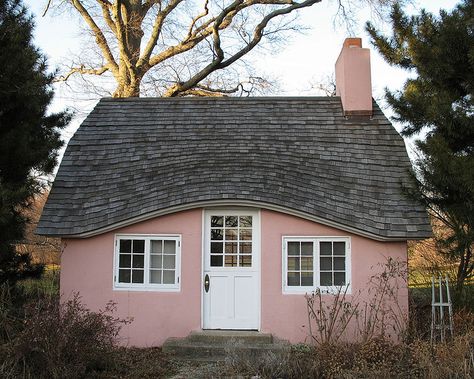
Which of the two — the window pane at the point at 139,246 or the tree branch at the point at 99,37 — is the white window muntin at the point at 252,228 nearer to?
the window pane at the point at 139,246

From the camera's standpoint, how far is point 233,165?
11.1 meters

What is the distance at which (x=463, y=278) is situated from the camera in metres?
11.6

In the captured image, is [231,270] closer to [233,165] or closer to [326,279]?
[326,279]

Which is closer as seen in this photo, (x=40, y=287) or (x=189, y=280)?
(x=189, y=280)

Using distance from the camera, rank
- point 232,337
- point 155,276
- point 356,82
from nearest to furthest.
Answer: point 232,337 → point 155,276 → point 356,82

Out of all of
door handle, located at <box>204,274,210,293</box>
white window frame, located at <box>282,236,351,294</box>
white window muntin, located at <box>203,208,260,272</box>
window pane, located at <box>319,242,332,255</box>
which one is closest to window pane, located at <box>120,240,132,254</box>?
white window muntin, located at <box>203,208,260,272</box>

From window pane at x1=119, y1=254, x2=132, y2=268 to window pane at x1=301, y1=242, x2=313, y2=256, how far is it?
3377mm

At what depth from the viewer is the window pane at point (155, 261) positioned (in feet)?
34.5

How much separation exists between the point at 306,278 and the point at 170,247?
8.86 feet

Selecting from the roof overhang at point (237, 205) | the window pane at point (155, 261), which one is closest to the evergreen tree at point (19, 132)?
the roof overhang at point (237, 205)

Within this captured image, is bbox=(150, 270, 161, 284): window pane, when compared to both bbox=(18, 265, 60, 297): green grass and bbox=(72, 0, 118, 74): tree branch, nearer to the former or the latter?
bbox=(18, 265, 60, 297): green grass

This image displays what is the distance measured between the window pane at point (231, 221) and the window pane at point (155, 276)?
1636 millimetres

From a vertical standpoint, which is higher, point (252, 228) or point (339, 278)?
point (252, 228)

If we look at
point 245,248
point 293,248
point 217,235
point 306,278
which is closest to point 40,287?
point 217,235
